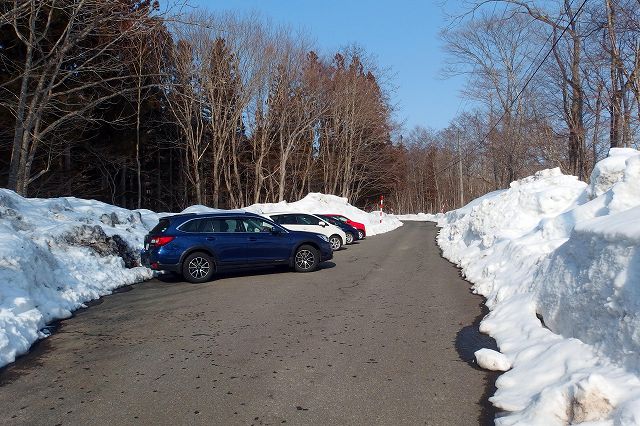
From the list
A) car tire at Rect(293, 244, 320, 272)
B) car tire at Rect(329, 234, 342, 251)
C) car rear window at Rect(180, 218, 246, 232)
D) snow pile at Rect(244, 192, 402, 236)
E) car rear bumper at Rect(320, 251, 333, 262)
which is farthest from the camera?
snow pile at Rect(244, 192, 402, 236)

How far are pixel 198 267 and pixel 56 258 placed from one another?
3.08 meters

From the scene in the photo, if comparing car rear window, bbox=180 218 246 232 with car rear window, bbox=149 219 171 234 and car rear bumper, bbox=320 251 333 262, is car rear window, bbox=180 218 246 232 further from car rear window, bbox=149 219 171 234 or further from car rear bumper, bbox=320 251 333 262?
car rear bumper, bbox=320 251 333 262

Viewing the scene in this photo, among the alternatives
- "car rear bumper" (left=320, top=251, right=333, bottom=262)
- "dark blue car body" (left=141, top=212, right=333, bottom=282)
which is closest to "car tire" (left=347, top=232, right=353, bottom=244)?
"car rear bumper" (left=320, top=251, right=333, bottom=262)

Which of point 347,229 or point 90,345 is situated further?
point 347,229

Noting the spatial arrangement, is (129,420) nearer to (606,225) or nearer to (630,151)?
(606,225)

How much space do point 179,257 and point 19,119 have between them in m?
9.78

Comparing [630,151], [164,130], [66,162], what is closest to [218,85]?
[164,130]

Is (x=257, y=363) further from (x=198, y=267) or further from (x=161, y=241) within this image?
(x=161, y=241)

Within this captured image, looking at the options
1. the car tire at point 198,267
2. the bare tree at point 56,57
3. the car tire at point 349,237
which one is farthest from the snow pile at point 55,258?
the car tire at point 349,237

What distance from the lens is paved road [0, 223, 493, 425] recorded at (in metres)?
4.57

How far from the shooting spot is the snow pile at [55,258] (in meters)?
7.45

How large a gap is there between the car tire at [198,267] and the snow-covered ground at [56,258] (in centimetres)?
138

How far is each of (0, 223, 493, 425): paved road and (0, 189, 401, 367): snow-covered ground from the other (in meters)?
0.41

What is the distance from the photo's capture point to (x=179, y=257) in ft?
40.3
